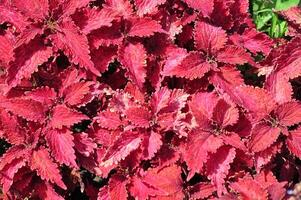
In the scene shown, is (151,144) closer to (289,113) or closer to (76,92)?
(76,92)

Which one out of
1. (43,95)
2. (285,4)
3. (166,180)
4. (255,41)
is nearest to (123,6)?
(43,95)

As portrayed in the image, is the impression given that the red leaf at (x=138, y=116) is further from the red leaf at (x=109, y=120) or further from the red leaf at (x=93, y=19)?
the red leaf at (x=93, y=19)

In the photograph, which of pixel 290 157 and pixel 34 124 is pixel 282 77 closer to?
pixel 290 157

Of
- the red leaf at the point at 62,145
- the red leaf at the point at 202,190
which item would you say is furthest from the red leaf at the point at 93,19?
the red leaf at the point at 202,190

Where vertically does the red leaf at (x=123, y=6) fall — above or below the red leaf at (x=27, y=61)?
above

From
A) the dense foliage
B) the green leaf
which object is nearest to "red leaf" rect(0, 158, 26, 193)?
the dense foliage

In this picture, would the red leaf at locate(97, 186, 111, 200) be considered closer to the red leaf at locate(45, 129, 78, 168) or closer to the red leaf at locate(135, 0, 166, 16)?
the red leaf at locate(45, 129, 78, 168)

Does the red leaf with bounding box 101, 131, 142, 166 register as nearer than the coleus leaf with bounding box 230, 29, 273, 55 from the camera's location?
Yes
